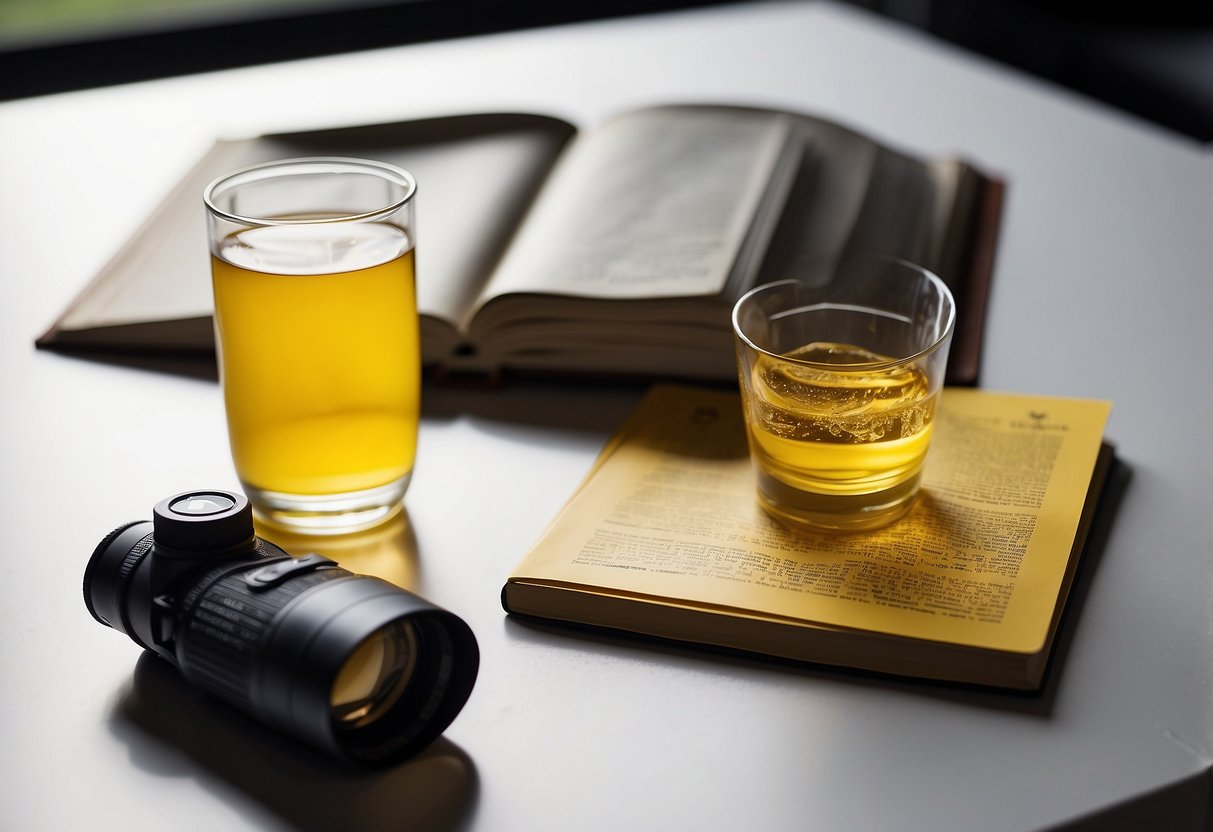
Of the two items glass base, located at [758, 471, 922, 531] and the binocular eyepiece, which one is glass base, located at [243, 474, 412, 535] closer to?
the binocular eyepiece

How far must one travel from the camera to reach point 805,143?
1232 mm

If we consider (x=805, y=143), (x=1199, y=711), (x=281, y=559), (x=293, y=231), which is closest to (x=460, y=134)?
(x=805, y=143)

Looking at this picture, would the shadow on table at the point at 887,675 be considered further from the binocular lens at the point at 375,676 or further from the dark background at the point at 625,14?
the dark background at the point at 625,14

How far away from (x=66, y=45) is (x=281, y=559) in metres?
2.12

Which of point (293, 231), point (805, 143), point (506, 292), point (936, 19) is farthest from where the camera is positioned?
point (936, 19)

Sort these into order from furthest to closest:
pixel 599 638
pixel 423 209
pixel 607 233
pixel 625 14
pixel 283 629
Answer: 1. pixel 625 14
2. pixel 423 209
3. pixel 607 233
4. pixel 599 638
5. pixel 283 629

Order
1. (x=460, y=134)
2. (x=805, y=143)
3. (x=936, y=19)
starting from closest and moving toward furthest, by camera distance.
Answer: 1. (x=805, y=143)
2. (x=460, y=134)
3. (x=936, y=19)

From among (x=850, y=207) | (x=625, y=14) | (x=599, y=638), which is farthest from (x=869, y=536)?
(x=625, y=14)

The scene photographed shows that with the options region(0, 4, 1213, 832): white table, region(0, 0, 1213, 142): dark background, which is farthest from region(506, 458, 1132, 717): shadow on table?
region(0, 0, 1213, 142): dark background

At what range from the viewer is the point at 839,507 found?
79 cm

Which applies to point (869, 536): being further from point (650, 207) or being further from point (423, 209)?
point (423, 209)

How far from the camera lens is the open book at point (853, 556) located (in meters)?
0.69

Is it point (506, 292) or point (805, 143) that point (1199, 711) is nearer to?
point (506, 292)

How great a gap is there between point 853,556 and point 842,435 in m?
0.07
